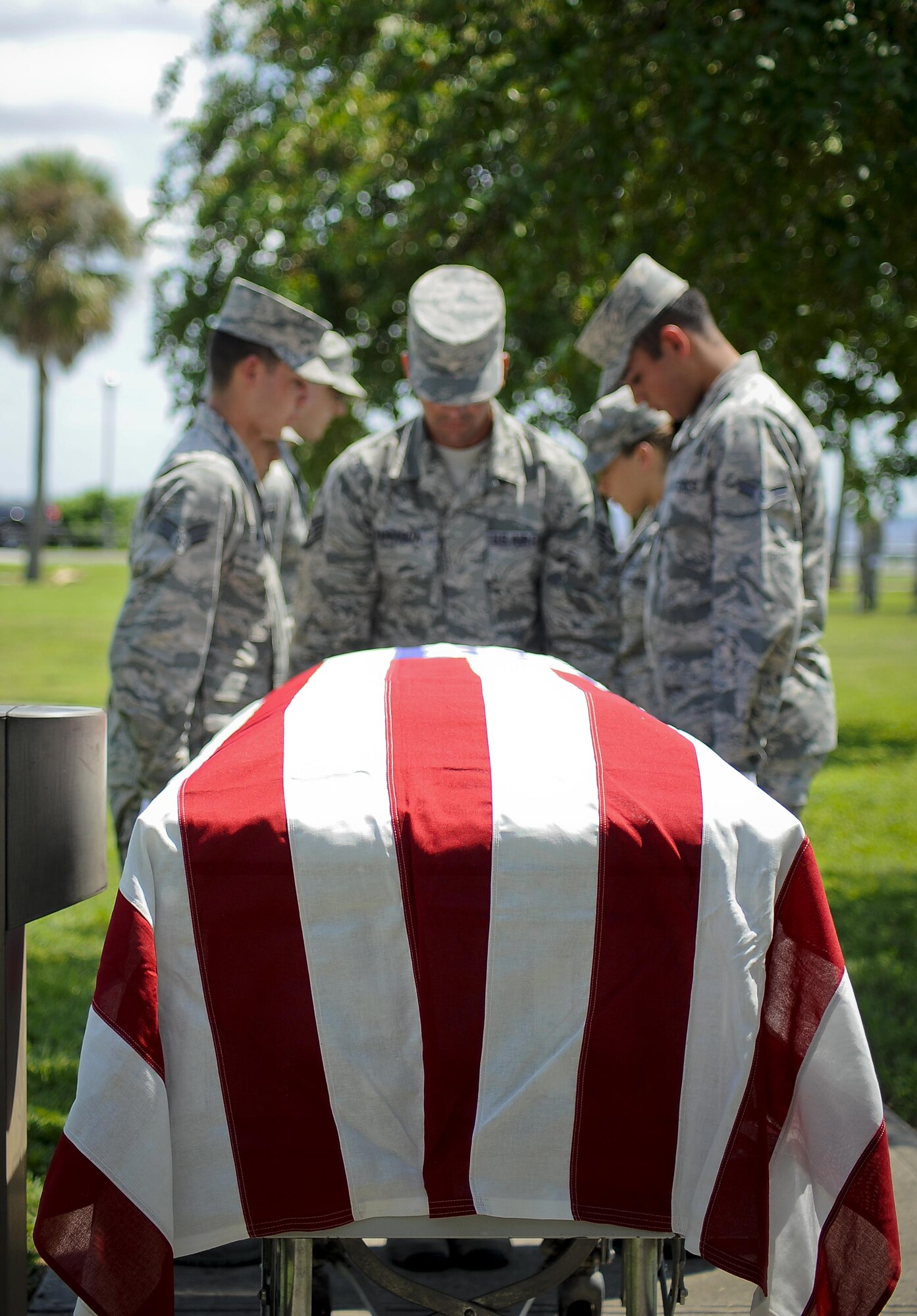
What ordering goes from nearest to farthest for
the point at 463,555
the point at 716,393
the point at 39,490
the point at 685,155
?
the point at 716,393 → the point at 463,555 → the point at 685,155 → the point at 39,490

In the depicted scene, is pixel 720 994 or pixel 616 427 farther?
pixel 616 427

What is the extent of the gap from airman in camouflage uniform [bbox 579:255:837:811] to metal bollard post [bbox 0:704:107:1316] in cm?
159

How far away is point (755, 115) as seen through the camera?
4312 millimetres

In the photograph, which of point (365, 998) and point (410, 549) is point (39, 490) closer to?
point (410, 549)

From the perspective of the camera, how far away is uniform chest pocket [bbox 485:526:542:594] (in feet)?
11.7

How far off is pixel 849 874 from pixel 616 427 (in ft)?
12.3

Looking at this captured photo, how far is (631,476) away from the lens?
176 inches

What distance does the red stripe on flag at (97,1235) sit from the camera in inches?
67.6

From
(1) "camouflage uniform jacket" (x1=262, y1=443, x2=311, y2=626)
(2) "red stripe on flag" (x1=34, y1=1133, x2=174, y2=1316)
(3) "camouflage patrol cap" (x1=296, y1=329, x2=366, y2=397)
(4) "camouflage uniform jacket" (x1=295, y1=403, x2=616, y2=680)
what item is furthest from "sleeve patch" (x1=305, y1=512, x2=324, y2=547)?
(2) "red stripe on flag" (x1=34, y1=1133, x2=174, y2=1316)

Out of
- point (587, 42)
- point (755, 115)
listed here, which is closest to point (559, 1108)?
point (755, 115)

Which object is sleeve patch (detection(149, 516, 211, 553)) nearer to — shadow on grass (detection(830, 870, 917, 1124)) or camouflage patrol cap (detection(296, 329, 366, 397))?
camouflage patrol cap (detection(296, 329, 366, 397))

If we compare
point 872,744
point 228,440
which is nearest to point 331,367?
point 228,440

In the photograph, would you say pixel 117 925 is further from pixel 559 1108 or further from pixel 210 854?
pixel 559 1108

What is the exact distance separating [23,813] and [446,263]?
21.5 ft
